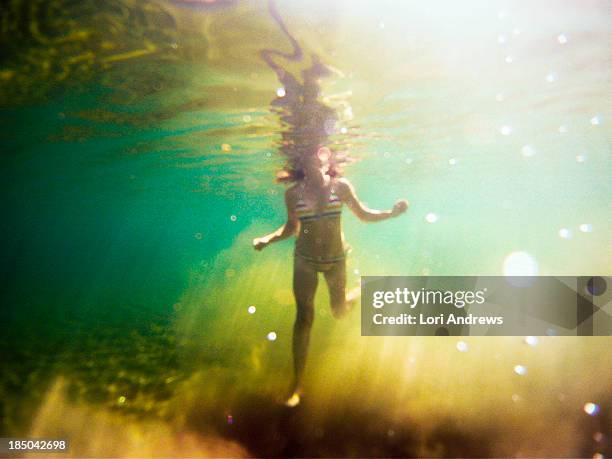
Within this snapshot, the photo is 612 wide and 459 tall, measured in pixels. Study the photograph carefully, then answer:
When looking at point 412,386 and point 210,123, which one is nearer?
point 412,386

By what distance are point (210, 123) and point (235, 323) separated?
11.3 metres

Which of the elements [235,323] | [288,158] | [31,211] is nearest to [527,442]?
[288,158]

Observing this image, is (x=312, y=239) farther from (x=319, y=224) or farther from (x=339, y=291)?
(x=339, y=291)

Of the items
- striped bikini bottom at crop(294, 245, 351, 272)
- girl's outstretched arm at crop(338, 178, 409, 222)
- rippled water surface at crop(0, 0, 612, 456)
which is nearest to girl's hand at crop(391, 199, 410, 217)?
girl's outstretched arm at crop(338, 178, 409, 222)

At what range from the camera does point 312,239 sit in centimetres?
578

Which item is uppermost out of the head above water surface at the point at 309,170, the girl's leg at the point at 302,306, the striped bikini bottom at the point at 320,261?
the head above water surface at the point at 309,170

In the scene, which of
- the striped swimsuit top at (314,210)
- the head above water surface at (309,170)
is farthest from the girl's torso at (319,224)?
the head above water surface at (309,170)

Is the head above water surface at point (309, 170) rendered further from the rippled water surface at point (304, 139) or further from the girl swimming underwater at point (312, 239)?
the rippled water surface at point (304, 139)

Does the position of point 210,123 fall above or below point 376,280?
above

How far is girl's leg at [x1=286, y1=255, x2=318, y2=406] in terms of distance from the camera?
5.67 meters

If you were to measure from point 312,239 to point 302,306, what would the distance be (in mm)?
1153

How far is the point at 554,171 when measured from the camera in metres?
22.6

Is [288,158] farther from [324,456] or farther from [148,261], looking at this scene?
[148,261]

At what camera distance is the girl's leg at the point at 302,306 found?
5.67 meters
